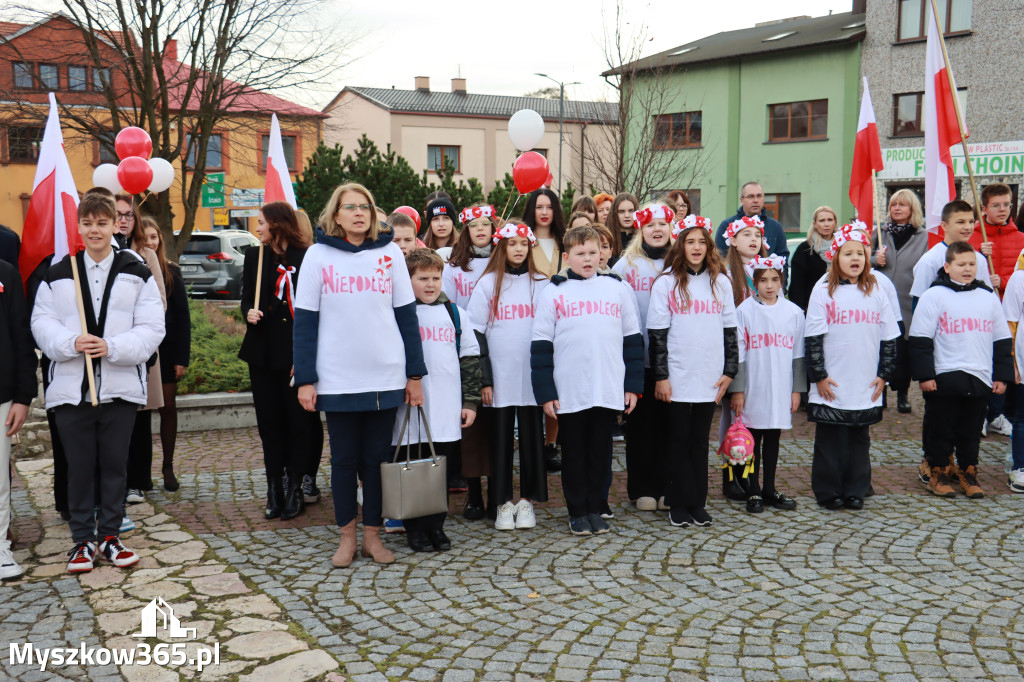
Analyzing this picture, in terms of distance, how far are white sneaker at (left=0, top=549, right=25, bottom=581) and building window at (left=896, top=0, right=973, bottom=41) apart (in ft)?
101

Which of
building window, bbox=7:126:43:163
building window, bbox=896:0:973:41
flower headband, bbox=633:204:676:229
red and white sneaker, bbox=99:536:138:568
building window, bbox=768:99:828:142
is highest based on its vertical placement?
building window, bbox=896:0:973:41

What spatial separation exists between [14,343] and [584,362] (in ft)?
10.4

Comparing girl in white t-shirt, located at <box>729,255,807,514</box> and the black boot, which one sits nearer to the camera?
the black boot

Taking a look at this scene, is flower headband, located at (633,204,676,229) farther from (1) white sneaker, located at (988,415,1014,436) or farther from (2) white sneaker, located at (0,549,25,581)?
(1) white sneaker, located at (988,415,1014,436)

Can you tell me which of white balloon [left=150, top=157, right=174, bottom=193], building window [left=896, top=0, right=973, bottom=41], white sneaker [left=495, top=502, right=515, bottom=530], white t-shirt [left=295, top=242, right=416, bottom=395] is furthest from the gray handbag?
building window [left=896, top=0, right=973, bottom=41]

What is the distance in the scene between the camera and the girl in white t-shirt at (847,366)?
20.2 feet

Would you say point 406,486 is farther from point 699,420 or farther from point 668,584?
point 699,420

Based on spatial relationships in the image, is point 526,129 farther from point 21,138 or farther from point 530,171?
point 21,138

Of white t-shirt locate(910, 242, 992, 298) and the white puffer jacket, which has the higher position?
white t-shirt locate(910, 242, 992, 298)

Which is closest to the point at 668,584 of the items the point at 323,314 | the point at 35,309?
the point at 323,314

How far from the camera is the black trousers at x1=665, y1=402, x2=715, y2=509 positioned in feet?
19.1

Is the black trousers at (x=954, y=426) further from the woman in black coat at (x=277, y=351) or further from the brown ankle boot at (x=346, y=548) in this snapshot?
the woman in black coat at (x=277, y=351)

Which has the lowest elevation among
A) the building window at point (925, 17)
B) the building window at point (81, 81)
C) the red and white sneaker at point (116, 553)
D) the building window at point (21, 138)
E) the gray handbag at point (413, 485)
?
the red and white sneaker at point (116, 553)

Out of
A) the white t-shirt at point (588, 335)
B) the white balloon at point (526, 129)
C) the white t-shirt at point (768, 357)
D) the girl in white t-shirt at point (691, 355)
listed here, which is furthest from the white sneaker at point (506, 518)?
the white balloon at point (526, 129)
